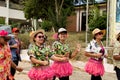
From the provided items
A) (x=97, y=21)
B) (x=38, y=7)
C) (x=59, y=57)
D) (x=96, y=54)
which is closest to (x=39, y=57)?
(x=59, y=57)

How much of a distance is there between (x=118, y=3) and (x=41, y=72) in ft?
37.0

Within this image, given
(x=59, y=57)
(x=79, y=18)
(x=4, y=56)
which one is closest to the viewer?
(x=4, y=56)

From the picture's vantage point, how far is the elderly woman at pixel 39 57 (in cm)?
612

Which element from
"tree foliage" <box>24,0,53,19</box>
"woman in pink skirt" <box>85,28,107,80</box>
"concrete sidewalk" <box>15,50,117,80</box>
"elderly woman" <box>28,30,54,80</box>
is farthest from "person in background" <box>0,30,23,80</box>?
"tree foliage" <box>24,0,53,19</box>

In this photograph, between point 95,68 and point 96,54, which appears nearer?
point 96,54

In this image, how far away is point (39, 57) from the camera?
20.2 feet

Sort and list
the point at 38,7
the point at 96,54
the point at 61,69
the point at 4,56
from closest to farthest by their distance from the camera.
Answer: the point at 4,56 → the point at 61,69 → the point at 96,54 → the point at 38,7

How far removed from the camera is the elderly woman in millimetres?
6125

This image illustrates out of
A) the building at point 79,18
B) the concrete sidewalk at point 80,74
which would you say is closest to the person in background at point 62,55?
the concrete sidewalk at point 80,74

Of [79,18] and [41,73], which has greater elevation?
[79,18]

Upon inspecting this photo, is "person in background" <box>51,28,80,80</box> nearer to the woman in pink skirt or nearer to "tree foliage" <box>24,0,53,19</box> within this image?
the woman in pink skirt

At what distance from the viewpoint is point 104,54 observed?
7.48 meters

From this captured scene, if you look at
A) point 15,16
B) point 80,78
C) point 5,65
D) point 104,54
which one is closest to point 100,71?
point 104,54

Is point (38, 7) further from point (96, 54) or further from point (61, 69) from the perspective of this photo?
point (61, 69)
